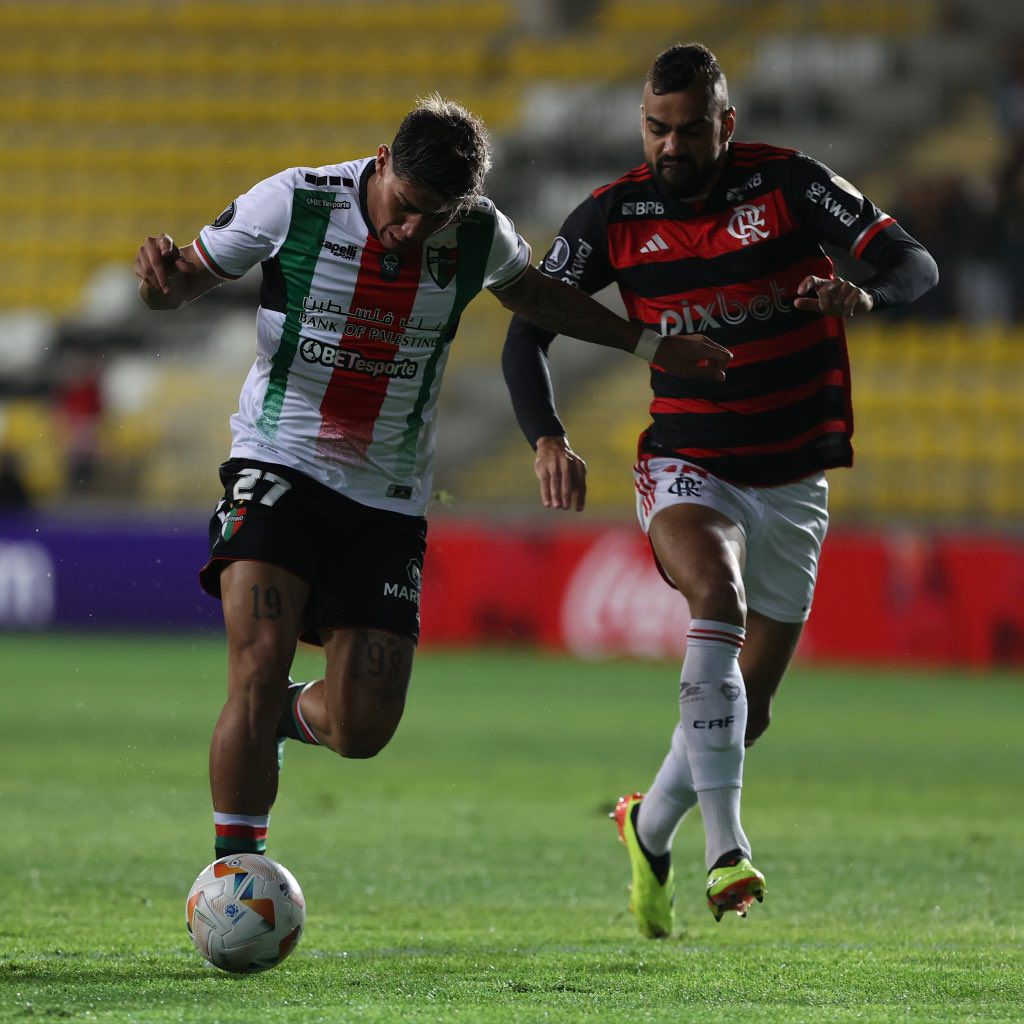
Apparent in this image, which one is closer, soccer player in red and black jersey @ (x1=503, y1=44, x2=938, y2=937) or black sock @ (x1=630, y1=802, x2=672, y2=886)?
soccer player in red and black jersey @ (x1=503, y1=44, x2=938, y2=937)

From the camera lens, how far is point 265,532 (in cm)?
476

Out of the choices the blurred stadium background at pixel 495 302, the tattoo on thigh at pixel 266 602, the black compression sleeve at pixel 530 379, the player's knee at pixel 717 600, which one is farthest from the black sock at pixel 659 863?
the blurred stadium background at pixel 495 302

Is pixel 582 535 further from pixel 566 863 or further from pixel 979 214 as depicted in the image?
pixel 566 863

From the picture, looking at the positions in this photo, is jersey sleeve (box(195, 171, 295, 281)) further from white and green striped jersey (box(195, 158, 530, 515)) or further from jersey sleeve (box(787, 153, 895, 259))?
jersey sleeve (box(787, 153, 895, 259))

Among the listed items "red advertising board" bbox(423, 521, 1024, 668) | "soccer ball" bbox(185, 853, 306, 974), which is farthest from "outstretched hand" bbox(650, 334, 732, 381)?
"red advertising board" bbox(423, 521, 1024, 668)

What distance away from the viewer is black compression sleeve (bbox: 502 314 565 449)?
17.6 feet

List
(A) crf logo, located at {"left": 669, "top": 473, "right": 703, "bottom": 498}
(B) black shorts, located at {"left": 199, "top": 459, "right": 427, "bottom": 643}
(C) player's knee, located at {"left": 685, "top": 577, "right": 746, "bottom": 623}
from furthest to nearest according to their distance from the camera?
(A) crf logo, located at {"left": 669, "top": 473, "right": 703, "bottom": 498} → (C) player's knee, located at {"left": 685, "top": 577, "right": 746, "bottom": 623} → (B) black shorts, located at {"left": 199, "top": 459, "right": 427, "bottom": 643}

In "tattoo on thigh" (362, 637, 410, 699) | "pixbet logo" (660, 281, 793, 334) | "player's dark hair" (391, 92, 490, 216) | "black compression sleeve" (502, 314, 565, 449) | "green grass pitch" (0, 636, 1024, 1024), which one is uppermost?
"player's dark hair" (391, 92, 490, 216)

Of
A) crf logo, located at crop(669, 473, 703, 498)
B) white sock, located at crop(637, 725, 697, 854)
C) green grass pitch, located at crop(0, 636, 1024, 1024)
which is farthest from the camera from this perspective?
white sock, located at crop(637, 725, 697, 854)

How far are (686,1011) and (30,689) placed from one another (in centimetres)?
999

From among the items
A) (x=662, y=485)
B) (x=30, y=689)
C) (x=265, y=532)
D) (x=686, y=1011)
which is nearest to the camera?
(x=686, y=1011)

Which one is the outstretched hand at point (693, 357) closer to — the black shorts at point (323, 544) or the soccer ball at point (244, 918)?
the black shorts at point (323, 544)

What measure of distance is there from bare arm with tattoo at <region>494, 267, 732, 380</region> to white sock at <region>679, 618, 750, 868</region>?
2.30ft

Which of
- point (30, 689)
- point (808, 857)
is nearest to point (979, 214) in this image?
point (30, 689)
